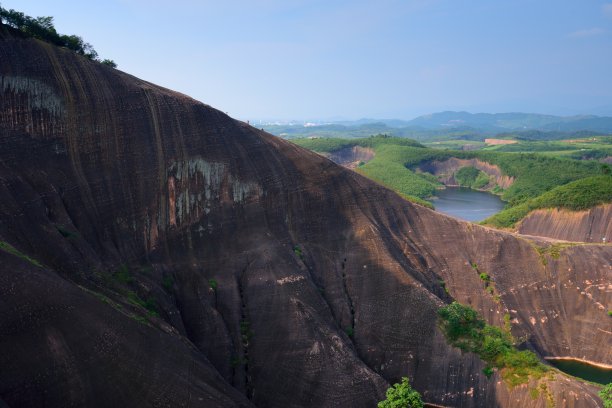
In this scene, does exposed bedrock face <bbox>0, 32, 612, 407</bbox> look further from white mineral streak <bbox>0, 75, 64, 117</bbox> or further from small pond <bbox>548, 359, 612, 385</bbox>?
small pond <bbox>548, 359, 612, 385</bbox>

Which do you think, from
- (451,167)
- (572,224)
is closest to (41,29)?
(572,224)

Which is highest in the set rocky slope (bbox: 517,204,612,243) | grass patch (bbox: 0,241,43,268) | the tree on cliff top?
grass patch (bbox: 0,241,43,268)

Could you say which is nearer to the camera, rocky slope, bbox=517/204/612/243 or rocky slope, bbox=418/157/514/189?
rocky slope, bbox=517/204/612/243

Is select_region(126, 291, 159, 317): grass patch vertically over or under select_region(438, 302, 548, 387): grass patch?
over

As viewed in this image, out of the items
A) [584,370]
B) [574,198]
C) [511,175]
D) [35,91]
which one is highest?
[35,91]

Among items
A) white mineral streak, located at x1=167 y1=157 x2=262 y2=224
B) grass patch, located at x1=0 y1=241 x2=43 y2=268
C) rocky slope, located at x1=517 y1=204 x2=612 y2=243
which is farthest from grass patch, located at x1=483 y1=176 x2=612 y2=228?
grass patch, located at x1=0 y1=241 x2=43 y2=268

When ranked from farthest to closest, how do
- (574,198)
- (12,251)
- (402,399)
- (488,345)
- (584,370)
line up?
(574,198), (584,370), (488,345), (402,399), (12,251)

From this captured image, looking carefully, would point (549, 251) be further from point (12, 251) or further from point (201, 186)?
point (12, 251)

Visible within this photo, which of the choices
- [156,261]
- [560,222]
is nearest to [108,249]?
[156,261]
